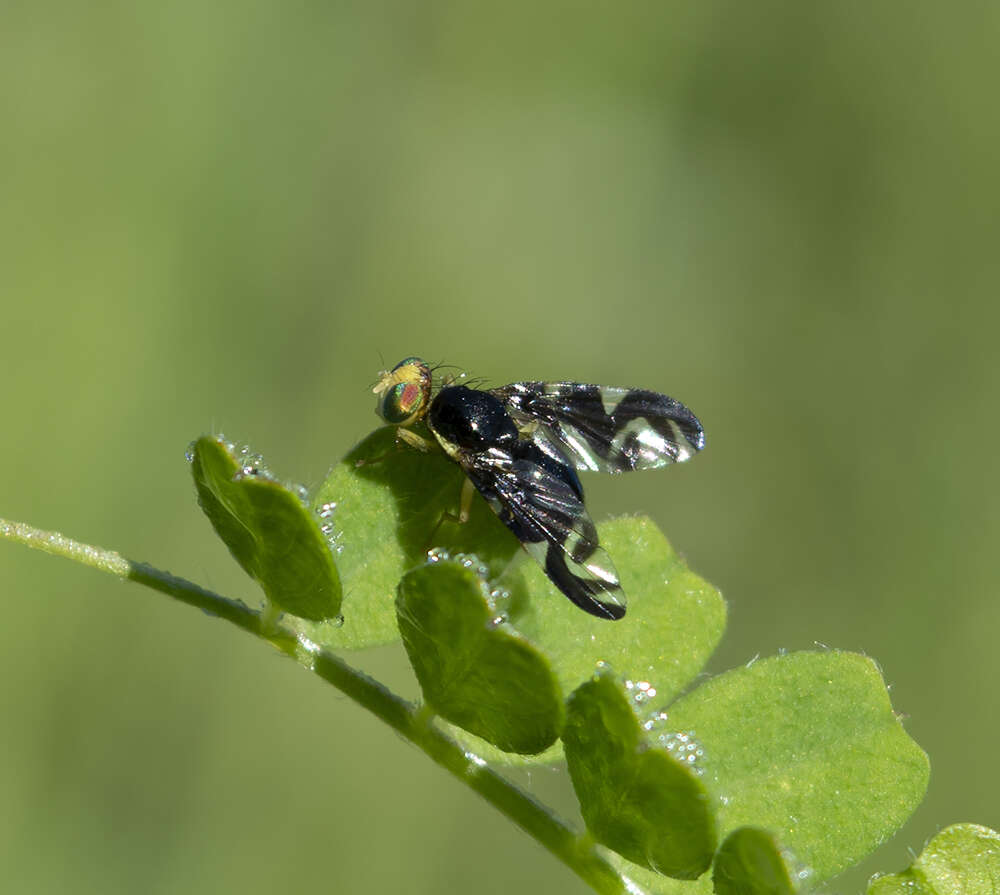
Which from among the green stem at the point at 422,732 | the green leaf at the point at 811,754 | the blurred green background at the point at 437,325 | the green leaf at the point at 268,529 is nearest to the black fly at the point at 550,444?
the green leaf at the point at 811,754

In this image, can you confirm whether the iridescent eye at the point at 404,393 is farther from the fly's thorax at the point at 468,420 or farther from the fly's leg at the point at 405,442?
the fly's leg at the point at 405,442

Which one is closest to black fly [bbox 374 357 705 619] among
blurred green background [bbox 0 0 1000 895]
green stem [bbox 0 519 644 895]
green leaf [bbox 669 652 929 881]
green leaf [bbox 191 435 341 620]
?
green leaf [bbox 669 652 929 881]

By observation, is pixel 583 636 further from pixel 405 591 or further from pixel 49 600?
pixel 49 600

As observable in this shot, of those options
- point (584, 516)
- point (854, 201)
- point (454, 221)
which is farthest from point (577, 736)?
point (854, 201)

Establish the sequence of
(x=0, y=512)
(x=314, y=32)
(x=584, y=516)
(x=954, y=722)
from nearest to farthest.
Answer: (x=584, y=516) → (x=0, y=512) → (x=954, y=722) → (x=314, y=32)

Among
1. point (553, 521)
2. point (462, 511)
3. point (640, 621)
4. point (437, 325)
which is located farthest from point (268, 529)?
point (437, 325)

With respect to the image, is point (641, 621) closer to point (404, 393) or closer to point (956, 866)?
point (956, 866)
